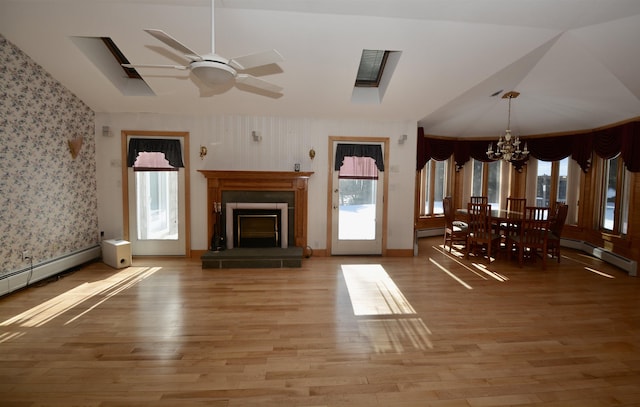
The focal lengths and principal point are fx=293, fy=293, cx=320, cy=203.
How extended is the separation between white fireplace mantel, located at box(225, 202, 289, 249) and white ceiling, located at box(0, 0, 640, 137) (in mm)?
1555

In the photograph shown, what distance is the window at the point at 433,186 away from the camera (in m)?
7.12

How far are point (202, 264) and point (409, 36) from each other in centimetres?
423

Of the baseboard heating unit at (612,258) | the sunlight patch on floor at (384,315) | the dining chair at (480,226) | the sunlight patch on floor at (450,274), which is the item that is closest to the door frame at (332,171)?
the sunlight patch on floor at (450,274)

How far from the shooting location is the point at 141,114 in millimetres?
4941

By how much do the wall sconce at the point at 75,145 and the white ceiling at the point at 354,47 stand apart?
2.19ft

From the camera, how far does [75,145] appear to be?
440 centimetres

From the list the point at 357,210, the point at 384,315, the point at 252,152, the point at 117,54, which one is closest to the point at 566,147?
the point at 357,210

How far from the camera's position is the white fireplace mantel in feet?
16.5

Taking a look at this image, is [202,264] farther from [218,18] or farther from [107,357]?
[218,18]

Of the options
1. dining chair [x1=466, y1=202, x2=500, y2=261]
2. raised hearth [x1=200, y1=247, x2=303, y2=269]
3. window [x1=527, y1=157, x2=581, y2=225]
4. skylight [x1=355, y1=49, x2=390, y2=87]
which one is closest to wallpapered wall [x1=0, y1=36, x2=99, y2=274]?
raised hearth [x1=200, y1=247, x2=303, y2=269]

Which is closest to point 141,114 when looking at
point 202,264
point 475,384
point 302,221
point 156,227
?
point 156,227

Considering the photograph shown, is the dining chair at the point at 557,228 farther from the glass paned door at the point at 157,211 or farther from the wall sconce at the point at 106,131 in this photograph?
the wall sconce at the point at 106,131

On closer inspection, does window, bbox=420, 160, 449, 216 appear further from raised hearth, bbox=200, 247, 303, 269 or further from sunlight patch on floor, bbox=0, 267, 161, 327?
sunlight patch on floor, bbox=0, 267, 161, 327

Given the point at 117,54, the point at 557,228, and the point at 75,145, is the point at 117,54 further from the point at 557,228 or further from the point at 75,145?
the point at 557,228
